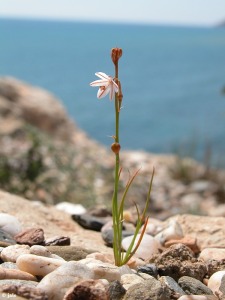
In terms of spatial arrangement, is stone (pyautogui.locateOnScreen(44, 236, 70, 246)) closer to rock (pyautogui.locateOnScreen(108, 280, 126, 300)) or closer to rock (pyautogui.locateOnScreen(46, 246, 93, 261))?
rock (pyautogui.locateOnScreen(46, 246, 93, 261))

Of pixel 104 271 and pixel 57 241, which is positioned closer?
pixel 104 271

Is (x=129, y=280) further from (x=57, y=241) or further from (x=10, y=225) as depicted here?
(x=10, y=225)

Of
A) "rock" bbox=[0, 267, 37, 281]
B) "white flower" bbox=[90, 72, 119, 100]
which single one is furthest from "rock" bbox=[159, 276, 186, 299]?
"white flower" bbox=[90, 72, 119, 100]

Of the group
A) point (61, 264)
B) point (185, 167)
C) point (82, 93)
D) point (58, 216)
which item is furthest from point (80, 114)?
point (61, 264)

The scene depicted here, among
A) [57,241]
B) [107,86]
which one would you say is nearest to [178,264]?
[57,241]

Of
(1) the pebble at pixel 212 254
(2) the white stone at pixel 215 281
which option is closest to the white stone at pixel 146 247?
(1) the pebble at pixel 212 254

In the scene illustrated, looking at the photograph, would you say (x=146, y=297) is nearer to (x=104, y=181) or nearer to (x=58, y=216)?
(x=58, y=216)

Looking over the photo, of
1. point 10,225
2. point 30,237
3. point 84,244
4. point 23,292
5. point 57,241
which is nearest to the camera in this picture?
point 23,292
